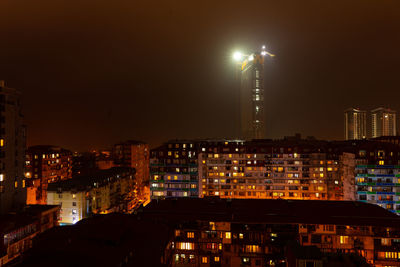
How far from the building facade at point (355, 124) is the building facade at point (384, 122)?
394cm

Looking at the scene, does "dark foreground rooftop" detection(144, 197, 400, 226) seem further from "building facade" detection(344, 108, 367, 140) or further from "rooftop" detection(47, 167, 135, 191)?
"building facade" detection(344, 108, 367, 140)

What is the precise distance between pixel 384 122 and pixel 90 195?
118 metres

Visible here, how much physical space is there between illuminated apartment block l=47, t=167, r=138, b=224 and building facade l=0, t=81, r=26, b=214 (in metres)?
6.29

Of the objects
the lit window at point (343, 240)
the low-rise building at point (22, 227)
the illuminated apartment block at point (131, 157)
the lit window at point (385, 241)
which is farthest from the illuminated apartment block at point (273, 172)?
the illuminated apartment block at point (131, 157)

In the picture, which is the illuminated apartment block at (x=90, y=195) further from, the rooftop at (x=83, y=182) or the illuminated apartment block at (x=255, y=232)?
the illuminated apartment block at (x=255, y=232)

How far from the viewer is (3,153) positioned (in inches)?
1219

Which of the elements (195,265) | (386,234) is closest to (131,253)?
(195,265)

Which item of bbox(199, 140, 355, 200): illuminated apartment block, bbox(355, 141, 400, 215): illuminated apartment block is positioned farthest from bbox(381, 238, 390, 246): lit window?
bbox(199, 140, 355, 200): illuminated apartment block

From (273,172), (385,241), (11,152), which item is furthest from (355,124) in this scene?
(11,152)

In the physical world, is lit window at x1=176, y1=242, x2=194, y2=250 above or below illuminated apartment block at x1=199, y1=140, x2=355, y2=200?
below

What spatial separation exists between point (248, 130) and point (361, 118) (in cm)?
5167

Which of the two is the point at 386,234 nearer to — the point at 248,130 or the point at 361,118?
the point at 248,130

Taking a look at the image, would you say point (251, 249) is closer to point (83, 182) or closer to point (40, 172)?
point (83, 182)

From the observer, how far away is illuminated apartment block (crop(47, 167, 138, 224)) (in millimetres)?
39500
